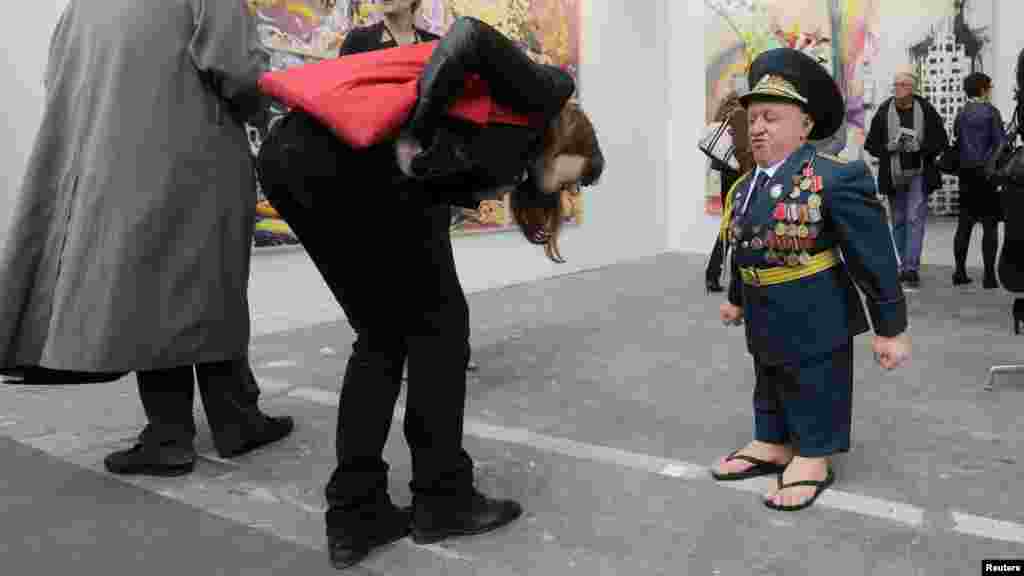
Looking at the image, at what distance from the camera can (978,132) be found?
691cm

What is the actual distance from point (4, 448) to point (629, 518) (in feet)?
6.70

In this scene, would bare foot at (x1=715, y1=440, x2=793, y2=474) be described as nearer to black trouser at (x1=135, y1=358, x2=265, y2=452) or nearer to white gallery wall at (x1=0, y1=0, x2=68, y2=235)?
black trouser at (x1=135, y1=358, x2=265, y2=452)

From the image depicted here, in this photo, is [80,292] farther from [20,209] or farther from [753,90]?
[753,90]

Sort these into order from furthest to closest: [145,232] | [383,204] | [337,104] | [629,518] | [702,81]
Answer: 1. [702,81]
2. [145,232]
3. [629,518]
4. [383,204]
5. [337,104]

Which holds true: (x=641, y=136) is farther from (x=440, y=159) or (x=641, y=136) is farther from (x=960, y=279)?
(x=440, y=159)

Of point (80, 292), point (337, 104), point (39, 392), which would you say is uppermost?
point (337, 104)

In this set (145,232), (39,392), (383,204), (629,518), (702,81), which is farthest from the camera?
(702,81)

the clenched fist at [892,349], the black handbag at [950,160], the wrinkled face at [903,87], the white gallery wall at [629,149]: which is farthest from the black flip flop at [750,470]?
the wrinkled face at [903,87]

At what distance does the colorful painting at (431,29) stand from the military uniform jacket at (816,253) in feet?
3.40

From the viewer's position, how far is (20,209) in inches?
106

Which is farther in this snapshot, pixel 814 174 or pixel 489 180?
pixel 814 174

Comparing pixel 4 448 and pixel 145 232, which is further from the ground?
pixel 145 232

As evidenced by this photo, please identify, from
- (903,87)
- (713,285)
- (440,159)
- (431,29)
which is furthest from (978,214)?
(440,159)

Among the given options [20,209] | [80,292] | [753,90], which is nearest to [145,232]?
[80,292]
